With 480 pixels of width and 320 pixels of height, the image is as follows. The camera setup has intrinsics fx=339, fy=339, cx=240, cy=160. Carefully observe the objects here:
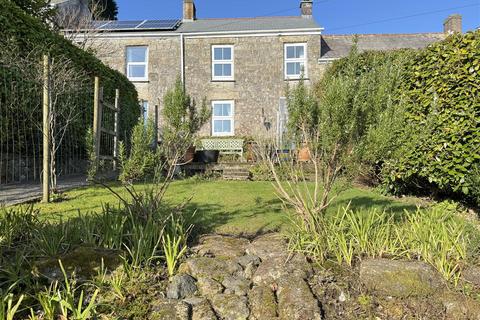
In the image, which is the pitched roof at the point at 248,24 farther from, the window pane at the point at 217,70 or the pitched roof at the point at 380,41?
the window pane at the point at 217,70

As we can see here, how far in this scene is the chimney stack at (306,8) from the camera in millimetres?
18297

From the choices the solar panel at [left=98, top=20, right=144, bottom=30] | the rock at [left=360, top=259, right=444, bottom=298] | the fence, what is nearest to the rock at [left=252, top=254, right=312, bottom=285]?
the rock at [left=360, top=259, right=444, bottom=298]

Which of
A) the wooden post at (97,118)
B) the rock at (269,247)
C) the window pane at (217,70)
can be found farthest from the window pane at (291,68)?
the rock at (269,247)

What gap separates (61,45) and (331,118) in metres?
7.01

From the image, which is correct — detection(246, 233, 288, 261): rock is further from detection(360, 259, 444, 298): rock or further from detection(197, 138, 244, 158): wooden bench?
detection(197, 138, 244, 158): wooden bench

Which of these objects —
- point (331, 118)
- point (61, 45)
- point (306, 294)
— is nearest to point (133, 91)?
point (61, 45)

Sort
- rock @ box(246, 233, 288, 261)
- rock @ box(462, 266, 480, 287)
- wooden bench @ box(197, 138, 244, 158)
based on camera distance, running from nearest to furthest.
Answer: rock @ box(462, 266, 480, 287)
rock @ box(246, 233, 288, 261)
wooden bench @ box(197, 138, 244, 158)

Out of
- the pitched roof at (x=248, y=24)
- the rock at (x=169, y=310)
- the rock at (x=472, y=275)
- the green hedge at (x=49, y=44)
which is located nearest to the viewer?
the rock at (x=169, y=310)

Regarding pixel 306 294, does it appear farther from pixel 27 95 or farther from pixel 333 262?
pixel 27 95

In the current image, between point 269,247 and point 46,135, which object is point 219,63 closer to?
point 46,135

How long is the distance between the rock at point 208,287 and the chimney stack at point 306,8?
18.6 m

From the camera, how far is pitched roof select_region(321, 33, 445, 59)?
17.2 metres

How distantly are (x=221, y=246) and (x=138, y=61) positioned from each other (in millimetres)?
16117

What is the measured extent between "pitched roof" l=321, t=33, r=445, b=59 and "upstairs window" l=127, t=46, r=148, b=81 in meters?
8.84
